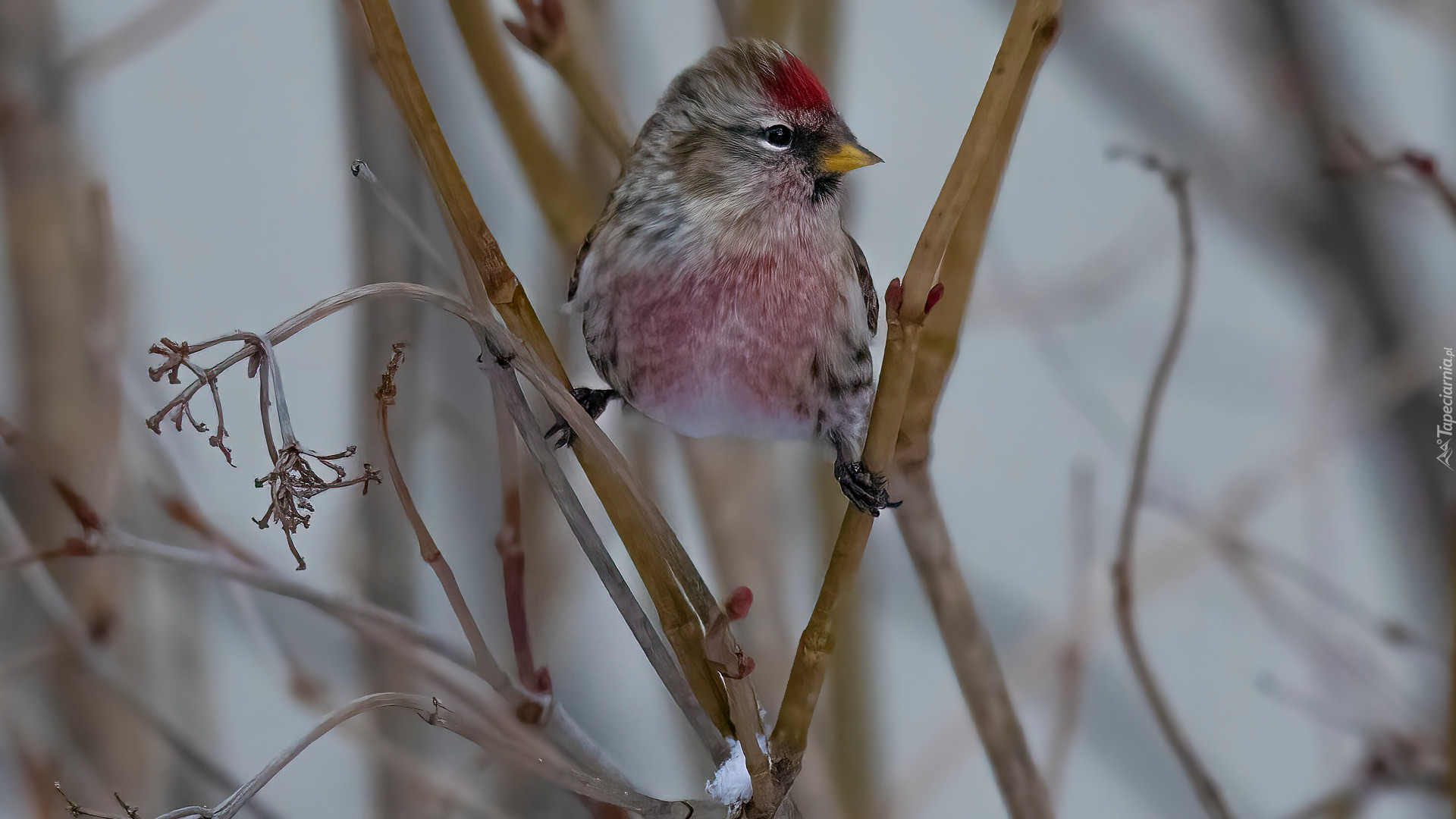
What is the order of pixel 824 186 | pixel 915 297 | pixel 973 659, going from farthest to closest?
pixel 973 659 < pixel 824 186 < pixel 915 297

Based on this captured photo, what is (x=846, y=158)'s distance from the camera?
474mm

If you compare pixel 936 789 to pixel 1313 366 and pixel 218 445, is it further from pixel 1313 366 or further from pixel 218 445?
pixel 218 445

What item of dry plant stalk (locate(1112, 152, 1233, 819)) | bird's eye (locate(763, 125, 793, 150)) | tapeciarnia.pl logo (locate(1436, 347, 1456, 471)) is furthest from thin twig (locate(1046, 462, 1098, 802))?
bird's eye (locate(763, 125, 793, 150))

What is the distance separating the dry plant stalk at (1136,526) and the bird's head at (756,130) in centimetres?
28

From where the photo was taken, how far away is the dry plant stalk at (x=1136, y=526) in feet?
2.15

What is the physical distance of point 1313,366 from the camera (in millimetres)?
774

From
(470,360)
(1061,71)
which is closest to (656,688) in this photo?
(470,360)

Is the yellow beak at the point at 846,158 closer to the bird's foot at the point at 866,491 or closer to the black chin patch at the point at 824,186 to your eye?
the black chin patch at the point at 824,186

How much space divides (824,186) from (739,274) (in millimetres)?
55

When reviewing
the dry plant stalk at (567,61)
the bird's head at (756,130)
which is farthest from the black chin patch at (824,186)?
the dry plant stalk at (567,61)

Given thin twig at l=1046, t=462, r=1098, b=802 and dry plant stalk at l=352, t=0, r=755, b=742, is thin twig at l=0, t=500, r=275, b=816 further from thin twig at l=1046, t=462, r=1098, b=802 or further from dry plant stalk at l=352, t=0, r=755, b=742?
thin twig at l=1046, t=462, r=1098, b=802

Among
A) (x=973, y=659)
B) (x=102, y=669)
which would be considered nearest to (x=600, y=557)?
(x=973, y=659)

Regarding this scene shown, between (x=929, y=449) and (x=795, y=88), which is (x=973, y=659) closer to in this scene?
(x=929, y=449)

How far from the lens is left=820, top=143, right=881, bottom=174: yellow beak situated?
0.47 meters
